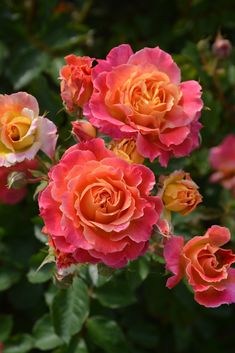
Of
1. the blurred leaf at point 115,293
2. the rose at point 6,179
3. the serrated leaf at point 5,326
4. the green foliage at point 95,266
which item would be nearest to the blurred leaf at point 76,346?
the green foliage at point 95,266

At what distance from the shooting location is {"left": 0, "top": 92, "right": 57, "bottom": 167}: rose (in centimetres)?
148

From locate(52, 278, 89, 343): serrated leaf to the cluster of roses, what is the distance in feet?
1.14

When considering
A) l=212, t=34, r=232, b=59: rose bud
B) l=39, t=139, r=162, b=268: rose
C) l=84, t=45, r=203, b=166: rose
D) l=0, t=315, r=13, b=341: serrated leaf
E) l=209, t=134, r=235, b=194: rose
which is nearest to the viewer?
l=39, t=139, r=162, b=268: rose

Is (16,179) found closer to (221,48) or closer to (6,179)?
(6,179)

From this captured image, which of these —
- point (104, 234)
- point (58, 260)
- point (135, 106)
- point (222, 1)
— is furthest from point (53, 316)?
point (222, 1)

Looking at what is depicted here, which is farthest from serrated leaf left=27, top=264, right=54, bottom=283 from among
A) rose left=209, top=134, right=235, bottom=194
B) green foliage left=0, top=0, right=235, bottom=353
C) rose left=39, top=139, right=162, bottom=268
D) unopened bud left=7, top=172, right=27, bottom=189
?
rose left=209, top=134, right=235, bottom=194

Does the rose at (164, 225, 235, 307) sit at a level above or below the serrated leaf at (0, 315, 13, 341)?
above

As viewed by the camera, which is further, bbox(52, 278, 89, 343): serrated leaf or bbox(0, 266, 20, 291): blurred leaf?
bbox(0, 266, 20, 291): blurred leaf

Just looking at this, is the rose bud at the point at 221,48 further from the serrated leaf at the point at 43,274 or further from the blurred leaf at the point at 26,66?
the serrated leaf at the point at 43,274

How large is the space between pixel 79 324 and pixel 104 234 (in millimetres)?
499

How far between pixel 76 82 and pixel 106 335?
716 mm

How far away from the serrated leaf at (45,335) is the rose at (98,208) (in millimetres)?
579

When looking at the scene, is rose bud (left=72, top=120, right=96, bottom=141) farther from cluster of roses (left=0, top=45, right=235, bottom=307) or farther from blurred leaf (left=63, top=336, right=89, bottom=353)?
blurred leaf (left=63, top=336, right=89, bottom=353)

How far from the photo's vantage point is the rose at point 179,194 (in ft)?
4.85
